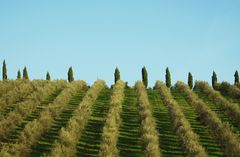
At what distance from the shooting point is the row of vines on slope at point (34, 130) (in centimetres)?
3912

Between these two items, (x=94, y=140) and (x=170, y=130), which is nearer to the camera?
(x=94, y=140)

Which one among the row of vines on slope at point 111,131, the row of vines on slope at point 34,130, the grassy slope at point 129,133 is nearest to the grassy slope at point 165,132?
the grassy slope at point 129,133

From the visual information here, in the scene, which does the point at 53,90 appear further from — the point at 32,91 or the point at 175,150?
the point at 175,150

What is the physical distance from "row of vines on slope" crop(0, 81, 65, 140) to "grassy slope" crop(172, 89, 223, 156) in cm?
1629

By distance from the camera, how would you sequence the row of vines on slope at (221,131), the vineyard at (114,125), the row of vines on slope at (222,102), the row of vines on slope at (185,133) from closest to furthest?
the row of vines on slope at (185,133), the row of vines on slope at (221,131), the vineyard at (114,125), the row of vines on slope at (222,102)

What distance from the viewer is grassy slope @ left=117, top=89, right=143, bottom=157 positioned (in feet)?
133

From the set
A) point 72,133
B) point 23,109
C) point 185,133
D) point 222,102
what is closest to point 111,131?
point 72,133

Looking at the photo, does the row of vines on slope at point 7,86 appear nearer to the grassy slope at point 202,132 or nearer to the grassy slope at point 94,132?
the grassy slope at point 94,132

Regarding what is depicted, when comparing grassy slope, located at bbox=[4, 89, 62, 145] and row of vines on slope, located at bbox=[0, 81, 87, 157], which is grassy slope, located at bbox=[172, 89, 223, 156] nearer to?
row of vines on slope, located at bbox=[0, 81, 87, 157]

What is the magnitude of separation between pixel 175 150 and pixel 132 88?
39860 millimetres

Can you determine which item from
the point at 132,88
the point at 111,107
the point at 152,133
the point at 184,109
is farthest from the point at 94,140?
the point at 132,88

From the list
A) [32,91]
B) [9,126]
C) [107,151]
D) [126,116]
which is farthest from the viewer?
[32,91]

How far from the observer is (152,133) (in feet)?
143

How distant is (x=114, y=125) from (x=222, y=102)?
65.8 ft
